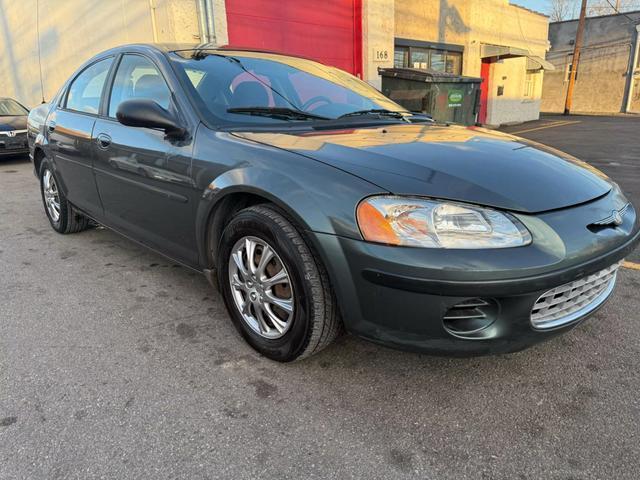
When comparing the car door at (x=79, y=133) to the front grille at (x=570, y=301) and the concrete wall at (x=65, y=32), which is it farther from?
the concrete wall at (x=65, y=32)

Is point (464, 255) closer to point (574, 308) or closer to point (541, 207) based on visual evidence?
point (541, 207)

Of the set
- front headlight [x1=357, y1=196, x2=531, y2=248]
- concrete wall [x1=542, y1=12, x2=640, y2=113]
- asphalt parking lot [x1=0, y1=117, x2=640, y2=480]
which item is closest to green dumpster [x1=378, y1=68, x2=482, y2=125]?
asphalt parking lot [x1=0, y1=117, x2=640, y2=480]

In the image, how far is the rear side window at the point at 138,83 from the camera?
2.75 meters

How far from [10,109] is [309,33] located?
6754mm

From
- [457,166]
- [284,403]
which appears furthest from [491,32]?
[284,403]

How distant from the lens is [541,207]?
184cm

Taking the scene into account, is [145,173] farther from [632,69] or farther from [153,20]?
[632,69]

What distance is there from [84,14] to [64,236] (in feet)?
28.6

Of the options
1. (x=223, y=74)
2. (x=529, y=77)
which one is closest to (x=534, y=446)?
(x=223, y=74)

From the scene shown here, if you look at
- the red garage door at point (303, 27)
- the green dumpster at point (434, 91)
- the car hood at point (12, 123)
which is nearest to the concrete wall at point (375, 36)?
the red garage door at point (303, 27)

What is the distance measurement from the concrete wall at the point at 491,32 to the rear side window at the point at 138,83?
39.8 feet

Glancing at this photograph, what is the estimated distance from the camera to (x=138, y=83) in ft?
9.91

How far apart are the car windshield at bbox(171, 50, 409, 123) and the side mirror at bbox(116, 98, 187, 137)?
7.3 inches

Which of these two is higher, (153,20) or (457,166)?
(153,20)
